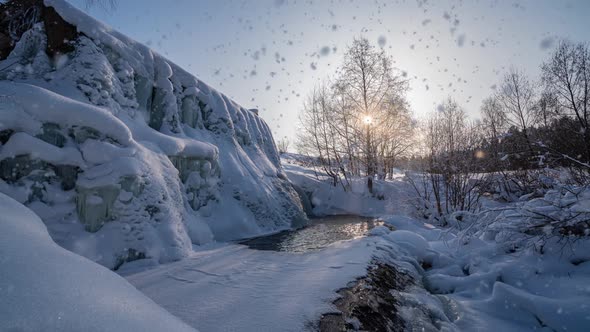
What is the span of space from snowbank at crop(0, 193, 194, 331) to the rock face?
2.64 metres

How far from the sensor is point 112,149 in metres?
4.38

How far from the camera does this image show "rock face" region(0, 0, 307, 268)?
3818 mm

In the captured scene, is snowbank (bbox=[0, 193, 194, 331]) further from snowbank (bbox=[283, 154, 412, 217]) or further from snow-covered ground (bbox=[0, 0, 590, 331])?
snowbank (bbox=[283, 154, 412, 217])

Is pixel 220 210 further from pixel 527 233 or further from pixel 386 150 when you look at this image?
pixel 386 150

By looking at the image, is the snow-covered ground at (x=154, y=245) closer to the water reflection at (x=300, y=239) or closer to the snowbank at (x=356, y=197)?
the water reflection at (x=300, y=239)

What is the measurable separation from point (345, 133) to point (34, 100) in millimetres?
12856

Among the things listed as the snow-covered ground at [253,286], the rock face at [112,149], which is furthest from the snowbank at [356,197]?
the snow-covered ground at [253,286]

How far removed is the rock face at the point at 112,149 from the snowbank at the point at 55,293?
8.67 feet

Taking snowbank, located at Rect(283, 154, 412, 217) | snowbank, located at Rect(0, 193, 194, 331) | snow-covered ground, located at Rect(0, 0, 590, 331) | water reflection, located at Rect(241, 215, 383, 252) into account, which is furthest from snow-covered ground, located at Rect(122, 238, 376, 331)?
snowbank, located at Rect(283, 154, 412, 217)

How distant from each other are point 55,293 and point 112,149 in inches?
151

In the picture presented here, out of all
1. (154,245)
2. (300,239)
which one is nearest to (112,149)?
(154,245)

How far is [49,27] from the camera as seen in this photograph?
18.7ft

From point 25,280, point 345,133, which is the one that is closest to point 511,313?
point 25,280

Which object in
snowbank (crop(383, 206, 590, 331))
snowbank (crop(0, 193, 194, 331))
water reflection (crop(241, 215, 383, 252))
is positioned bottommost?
water reflection (crop(241, 215, 383, 252))
